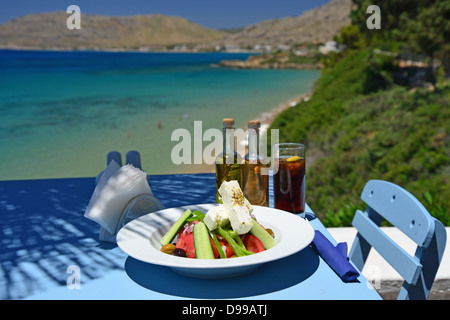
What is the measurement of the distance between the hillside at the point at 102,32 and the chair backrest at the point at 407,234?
64.5 m

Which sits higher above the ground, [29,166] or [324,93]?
[324,93]

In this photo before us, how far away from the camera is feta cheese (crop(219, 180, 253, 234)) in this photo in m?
1.05

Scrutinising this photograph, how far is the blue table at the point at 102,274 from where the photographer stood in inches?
39.6

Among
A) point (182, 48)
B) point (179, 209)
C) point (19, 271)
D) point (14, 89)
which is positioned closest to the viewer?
point (19, 271)

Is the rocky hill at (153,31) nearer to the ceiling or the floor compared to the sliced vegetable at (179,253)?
nearer to the ceiling

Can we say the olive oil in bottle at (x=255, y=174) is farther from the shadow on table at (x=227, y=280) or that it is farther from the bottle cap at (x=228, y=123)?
the shadow on table at (x=227, y=280)

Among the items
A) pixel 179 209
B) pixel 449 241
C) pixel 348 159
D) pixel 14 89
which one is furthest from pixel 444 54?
pixel 14 89

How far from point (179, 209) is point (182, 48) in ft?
315

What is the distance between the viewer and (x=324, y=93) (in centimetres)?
1295

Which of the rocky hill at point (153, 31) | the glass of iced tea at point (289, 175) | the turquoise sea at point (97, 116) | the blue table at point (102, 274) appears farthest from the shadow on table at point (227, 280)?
the rocky hill at point (153, 31)

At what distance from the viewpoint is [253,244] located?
109cm

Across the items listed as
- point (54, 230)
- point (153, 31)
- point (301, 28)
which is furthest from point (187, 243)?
point (153, 31)

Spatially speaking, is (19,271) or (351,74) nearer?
(19,271)
